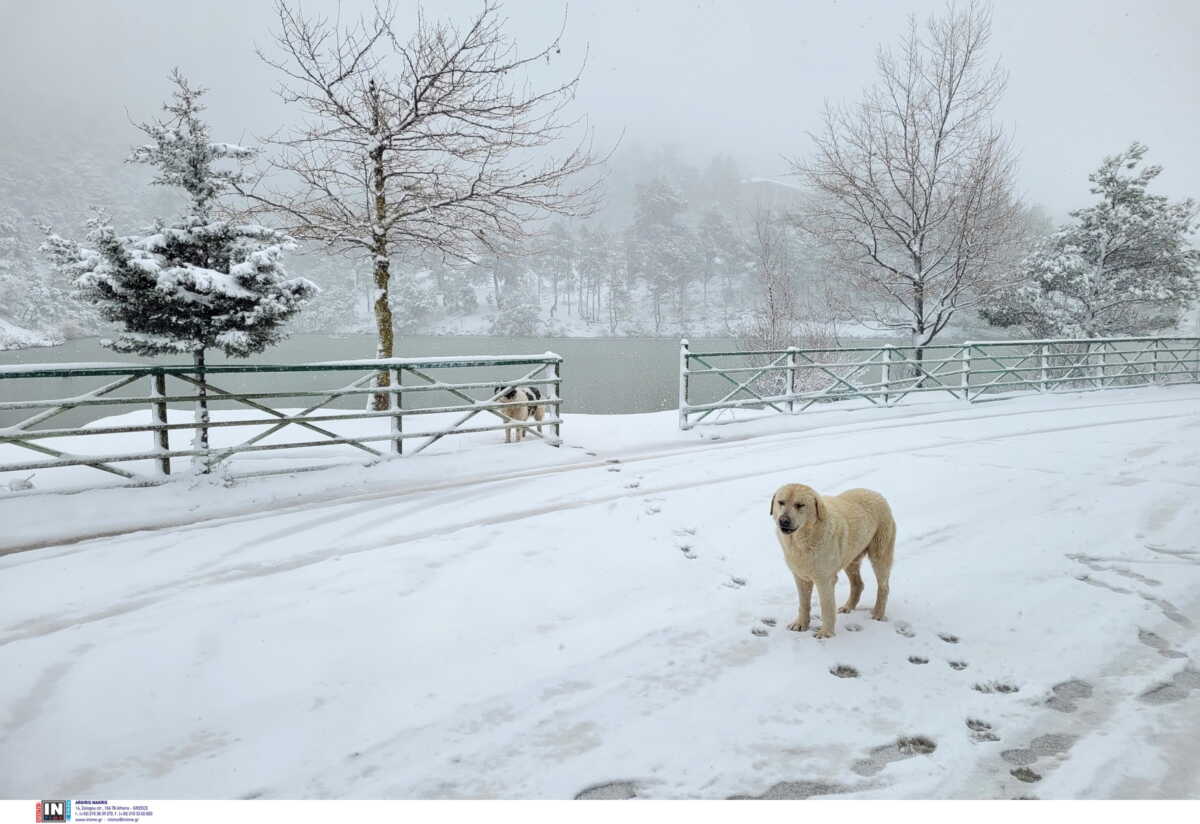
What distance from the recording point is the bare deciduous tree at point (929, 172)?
12.6m

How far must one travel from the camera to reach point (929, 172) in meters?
12.8

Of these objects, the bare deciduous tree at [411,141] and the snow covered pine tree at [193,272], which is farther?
the bare deciduous tree at [411,141]

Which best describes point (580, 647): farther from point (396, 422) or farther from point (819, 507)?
point (396, 422)

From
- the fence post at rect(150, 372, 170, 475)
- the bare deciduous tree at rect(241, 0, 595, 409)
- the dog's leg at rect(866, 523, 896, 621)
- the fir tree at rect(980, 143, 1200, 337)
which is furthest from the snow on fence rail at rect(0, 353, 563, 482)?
the fir tree at rect(980, 143, 1200, 337)

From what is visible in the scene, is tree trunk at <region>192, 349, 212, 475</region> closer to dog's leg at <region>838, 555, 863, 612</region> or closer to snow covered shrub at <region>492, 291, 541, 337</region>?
dog's leg at <region>838, 555, 863, 612</region>

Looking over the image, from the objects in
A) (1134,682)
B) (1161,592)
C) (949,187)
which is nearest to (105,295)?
(1134,682)

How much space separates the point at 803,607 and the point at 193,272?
5.75 m

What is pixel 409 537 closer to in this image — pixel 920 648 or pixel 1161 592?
pixel 920 648

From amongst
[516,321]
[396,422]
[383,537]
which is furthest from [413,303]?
[383,537]

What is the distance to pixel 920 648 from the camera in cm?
270

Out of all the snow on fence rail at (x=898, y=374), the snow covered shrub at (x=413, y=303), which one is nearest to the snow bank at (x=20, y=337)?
the snow on fence rail at (x=898, y=374)

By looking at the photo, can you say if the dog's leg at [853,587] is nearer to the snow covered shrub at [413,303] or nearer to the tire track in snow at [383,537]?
the tire track in snow at [383,537]

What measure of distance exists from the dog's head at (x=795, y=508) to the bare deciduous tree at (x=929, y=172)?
40.3ft

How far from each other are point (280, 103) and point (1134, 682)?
9778mm
